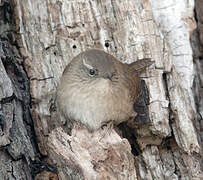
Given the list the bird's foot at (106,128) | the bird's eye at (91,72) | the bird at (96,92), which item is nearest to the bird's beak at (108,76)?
the bird at (96,92)

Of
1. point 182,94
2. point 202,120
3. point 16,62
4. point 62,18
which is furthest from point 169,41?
point 16,62

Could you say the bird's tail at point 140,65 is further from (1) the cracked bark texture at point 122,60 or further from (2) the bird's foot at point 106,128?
(2) the bird's foot at point 106,128

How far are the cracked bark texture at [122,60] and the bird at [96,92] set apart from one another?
0.31 m

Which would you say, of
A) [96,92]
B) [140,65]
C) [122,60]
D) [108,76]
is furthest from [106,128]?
[122,60]

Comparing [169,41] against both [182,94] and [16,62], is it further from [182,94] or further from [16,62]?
[16,62]

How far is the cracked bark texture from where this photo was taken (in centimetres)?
423

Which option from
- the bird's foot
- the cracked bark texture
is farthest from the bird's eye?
the cracked bark texture

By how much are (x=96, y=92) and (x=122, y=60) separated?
0.93 meters

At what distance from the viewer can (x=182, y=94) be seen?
447cm

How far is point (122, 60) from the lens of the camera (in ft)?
15.3

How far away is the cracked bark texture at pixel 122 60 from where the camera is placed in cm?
423

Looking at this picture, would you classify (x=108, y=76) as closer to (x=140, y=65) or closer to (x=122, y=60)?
(x=140, y=65)

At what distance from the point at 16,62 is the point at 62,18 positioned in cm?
80

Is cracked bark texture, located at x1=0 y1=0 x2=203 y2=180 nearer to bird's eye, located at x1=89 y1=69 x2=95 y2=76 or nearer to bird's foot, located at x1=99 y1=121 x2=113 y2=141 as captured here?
bird's foot, located at x1=99 y1=121 x2=113 y2=141
